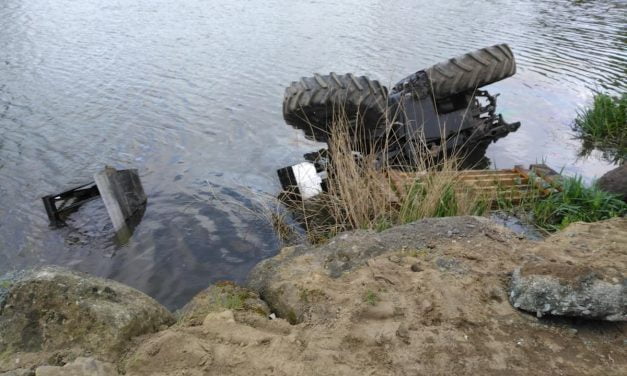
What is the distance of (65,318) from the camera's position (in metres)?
2.73

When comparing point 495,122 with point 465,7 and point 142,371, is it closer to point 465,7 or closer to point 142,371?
point 142,371

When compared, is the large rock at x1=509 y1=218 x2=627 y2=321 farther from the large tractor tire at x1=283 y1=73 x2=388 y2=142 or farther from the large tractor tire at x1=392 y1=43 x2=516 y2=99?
the large tractor tire at x1=392 y1=43 x2=516 y2=99

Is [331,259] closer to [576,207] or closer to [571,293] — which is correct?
[571,293]

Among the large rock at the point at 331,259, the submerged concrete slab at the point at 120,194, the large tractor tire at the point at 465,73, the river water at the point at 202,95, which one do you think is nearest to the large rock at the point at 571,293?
the large rock at the point at 331,259

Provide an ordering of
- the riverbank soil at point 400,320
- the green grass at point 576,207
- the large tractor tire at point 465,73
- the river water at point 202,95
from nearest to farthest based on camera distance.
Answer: the riverbank soil at point 400,320 < the green grass at point 576,207 < the river water at point 202,95 < the large tractor tire at point 465,73

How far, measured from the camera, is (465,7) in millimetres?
16547

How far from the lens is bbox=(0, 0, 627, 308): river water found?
507cm

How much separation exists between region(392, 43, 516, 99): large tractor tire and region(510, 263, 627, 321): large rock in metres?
3.33

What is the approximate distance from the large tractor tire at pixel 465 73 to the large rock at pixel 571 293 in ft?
10.9

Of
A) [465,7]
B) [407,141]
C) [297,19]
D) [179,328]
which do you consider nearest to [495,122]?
[407,141]

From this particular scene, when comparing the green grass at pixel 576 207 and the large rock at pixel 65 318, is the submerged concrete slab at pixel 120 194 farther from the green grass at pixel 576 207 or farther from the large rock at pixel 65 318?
the green grass at pixel 576 207

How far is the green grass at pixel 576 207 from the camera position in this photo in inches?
189

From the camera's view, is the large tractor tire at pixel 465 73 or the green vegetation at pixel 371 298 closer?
the green vegetation at pixel 371 298

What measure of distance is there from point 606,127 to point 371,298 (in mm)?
6518
